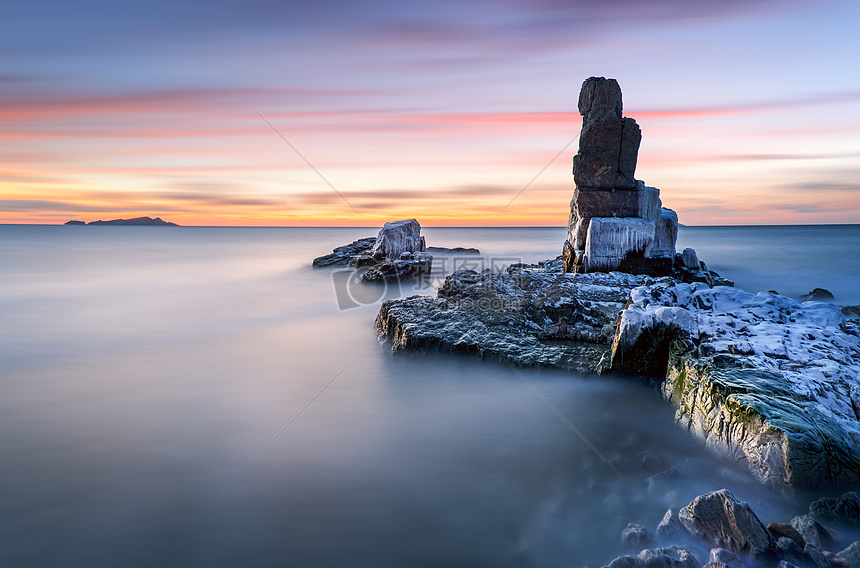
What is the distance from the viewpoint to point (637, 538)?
3.34 m

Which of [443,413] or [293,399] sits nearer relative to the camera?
[443,413]

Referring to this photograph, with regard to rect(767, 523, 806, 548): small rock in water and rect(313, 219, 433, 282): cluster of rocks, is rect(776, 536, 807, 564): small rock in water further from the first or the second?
rect(313, 219, 433, 282): cluster of rocks

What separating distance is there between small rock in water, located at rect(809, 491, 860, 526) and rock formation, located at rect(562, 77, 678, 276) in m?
9.12

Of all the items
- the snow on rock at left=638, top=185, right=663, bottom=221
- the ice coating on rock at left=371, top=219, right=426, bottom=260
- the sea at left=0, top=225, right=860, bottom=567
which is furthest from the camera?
the ice coating on rock at left=371, top=219, right=426, bottom=260

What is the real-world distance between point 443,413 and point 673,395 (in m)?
2.71

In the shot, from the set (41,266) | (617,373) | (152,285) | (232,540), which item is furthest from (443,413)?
(41,266)

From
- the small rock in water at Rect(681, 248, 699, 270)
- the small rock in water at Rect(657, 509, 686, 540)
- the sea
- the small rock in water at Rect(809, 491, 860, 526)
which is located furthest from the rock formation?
the small rock in water at Rect(657, 509, 686, 540)

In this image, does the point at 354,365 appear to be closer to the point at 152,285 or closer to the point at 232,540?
the point at 232,540

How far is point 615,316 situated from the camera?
26.3 feet

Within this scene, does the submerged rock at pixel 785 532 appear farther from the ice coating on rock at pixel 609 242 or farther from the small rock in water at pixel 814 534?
the ice coating on rock at pixel 609 242

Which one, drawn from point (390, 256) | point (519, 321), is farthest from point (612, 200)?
point (390, 256)

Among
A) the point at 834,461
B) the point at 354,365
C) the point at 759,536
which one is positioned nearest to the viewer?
the point at 759,536

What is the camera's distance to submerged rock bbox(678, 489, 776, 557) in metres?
2.95

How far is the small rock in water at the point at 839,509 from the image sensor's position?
3.28 m
